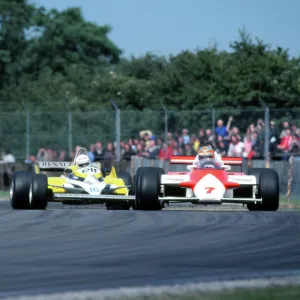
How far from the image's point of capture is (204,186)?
60.1 feet

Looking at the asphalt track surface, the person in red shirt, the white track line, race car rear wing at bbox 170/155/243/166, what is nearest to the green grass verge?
the white track line

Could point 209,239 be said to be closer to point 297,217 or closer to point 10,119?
point 297,217

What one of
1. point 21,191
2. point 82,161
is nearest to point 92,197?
point 21,191

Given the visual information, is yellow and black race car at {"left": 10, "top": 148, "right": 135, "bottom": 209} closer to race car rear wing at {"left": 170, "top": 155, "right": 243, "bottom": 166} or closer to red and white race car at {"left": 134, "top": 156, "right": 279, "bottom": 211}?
red and white race car at {"left": 134, "top": 156, "right": 279, "bottom": 211}

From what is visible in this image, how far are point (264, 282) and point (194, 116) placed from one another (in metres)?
19.6

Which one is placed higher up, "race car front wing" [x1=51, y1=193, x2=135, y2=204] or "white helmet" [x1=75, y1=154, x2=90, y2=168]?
"white helmet" [x1=75, y1=154, x2=90, y2=168]

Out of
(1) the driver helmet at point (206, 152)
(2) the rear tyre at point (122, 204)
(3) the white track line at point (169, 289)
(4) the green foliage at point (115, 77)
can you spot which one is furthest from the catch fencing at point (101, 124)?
(3) the white track line at point (169, 289)

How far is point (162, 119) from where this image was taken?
2848cm

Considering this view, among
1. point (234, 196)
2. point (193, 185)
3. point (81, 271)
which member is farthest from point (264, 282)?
point (234, 196)

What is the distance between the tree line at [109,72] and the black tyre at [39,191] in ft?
36.9

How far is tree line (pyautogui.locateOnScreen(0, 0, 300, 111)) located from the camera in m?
38.1

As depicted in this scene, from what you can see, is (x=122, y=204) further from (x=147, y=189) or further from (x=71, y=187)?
(x=147, y=189)

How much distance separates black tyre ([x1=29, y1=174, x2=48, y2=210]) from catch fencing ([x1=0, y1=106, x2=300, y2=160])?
851 cm

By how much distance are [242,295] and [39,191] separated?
1105cm
